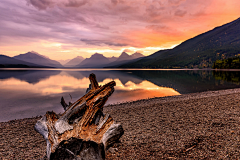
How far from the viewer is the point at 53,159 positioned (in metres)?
4.41

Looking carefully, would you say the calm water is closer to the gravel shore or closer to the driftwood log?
the gravel shore

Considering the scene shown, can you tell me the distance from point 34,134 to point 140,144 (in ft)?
23.4

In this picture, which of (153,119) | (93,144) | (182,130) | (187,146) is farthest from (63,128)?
(153,119)

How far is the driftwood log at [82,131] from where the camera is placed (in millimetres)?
4488

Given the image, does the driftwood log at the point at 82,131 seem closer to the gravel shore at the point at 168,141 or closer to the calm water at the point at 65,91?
the gravel shore at the point at 168,141

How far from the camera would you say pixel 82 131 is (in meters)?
4.98

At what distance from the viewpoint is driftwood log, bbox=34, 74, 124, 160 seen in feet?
14.7

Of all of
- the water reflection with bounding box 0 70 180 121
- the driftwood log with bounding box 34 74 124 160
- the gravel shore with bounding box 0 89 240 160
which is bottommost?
the water reflection with bounding box 0 70 180 121

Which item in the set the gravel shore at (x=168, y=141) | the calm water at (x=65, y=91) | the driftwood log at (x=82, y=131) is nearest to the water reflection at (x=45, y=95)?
the calm water at (x=65, y=91)

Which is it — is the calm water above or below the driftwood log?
below

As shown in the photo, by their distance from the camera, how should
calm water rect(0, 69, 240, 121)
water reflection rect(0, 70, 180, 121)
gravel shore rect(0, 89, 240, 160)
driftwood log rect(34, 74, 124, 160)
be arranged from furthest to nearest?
calm water rect(0, 69, 240, 121) → water reflection rect(0, 70, 180, 121) → gravel shore rect(0, 89, 240, 160) → driftwood log rect(34, 74, 124, 160)

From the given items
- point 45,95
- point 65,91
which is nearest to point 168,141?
point 45,95

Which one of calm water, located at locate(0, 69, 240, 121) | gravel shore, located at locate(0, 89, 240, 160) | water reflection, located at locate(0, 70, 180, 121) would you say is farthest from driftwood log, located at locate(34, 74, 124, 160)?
calm water, located at locate(0, 69, 240, 121)

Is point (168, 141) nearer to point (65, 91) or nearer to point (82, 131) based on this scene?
point (82, 131)
